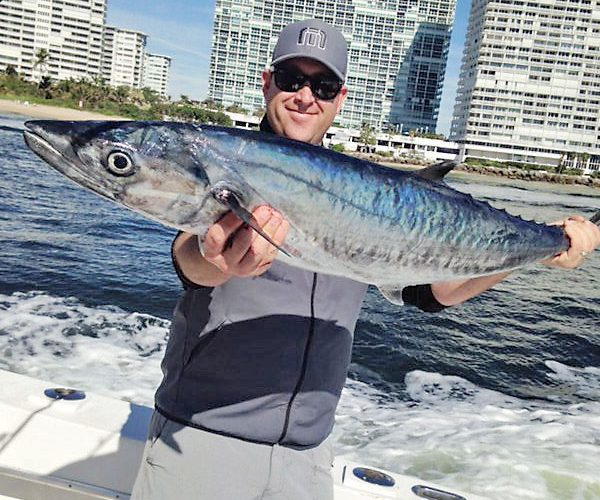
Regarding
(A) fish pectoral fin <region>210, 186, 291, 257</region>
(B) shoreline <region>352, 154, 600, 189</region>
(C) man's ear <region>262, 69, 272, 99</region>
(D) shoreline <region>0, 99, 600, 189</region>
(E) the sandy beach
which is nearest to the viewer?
(A) fish pectoral fin <region>210, 186, 291, 257</region>

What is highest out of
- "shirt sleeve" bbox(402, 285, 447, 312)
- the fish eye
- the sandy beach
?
the sandy beach

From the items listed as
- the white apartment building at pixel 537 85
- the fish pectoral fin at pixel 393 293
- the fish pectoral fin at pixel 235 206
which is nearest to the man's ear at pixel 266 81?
the fish pectoral fin at pixel 235 206

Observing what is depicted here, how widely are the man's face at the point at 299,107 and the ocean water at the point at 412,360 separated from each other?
3823mm

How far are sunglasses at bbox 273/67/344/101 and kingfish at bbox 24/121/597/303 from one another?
44 centimetres

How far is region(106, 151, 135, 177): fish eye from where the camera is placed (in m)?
1.85

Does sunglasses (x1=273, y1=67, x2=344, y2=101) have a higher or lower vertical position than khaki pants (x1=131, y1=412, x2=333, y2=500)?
higher

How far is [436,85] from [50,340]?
7130 inches

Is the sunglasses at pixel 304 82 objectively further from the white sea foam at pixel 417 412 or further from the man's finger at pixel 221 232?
the white sea foam at pixel 417 412

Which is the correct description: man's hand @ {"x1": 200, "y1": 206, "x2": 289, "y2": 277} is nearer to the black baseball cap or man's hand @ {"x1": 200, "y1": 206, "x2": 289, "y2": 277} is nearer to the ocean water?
the black baseball cap

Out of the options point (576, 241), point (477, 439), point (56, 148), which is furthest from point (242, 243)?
point (477, 439)

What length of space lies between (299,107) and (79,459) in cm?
226

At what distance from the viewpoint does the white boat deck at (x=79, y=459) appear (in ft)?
10.5

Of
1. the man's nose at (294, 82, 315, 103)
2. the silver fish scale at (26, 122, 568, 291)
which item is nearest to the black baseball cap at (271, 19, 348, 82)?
the man's nose at (294, 82, 315, 103)

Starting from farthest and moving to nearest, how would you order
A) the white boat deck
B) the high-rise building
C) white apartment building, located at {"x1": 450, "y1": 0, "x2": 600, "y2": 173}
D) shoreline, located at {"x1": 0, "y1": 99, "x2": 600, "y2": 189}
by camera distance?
the high-rise building → white apartment building, located at {"x1": 450, "y1": 0, "x2": 600, "y2": 173} → shoreline, located at {"x1": 0, "y1": 99, "x2": 600, "y2": 189} → the white boat deck
